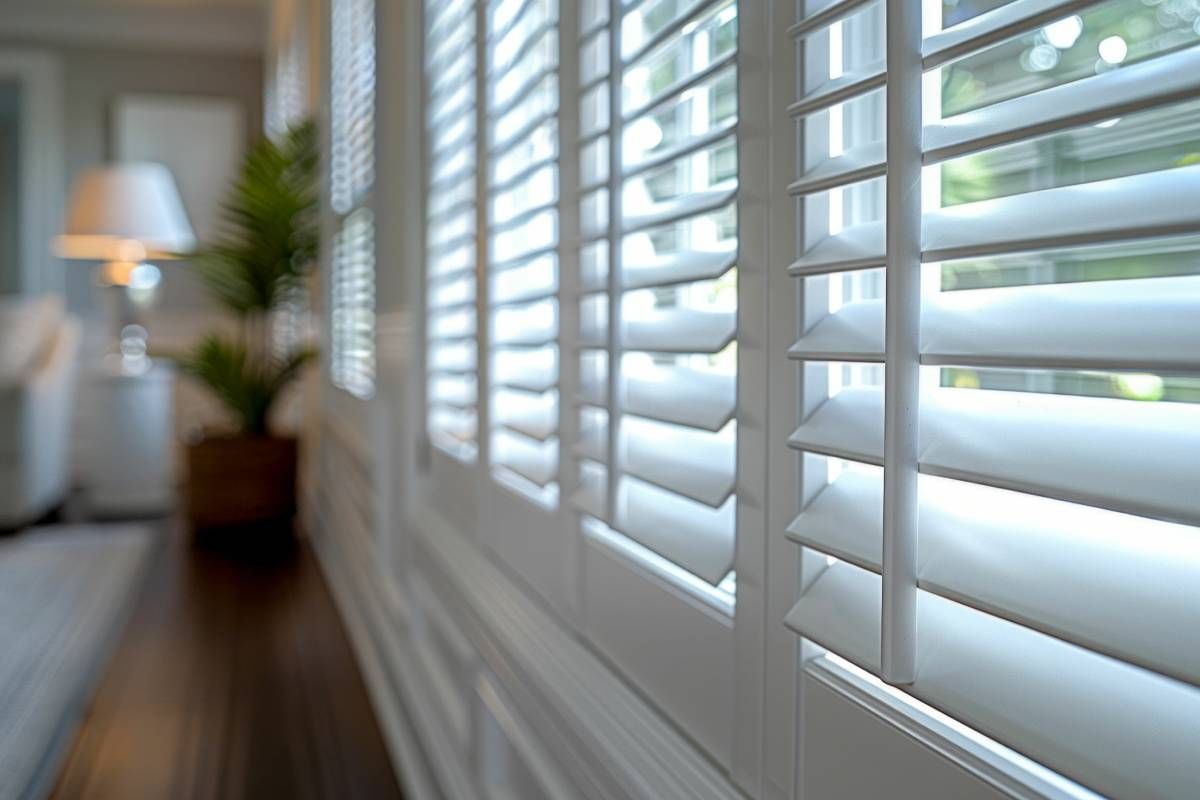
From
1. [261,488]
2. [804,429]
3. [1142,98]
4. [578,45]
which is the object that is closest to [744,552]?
[804,429]

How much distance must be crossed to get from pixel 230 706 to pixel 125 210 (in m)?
3.00

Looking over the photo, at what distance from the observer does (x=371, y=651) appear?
2465mm

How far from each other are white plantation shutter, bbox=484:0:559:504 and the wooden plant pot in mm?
2980

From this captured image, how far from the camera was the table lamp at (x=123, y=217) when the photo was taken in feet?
15.1

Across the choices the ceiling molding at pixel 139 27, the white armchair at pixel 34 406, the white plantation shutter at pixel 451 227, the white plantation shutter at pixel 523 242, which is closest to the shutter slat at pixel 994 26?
the white plantation shutter at pixel 523 242

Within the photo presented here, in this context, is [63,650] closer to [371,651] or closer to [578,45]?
[371,651]

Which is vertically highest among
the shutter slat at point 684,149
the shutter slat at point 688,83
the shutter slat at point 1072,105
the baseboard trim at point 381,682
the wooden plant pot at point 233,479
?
the shutter slat at point 688,83

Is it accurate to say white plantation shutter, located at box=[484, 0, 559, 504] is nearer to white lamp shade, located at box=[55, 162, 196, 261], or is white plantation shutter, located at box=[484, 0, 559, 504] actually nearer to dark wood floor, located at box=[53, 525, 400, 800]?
dark wood floor, located at box=[53, 525, 400, 800]

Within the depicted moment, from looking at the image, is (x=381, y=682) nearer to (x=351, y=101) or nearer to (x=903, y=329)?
(x=351, y=101)

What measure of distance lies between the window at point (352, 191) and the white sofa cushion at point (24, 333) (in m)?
1.83

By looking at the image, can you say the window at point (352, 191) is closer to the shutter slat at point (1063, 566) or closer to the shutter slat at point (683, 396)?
the shutter slat at point (683, 396)

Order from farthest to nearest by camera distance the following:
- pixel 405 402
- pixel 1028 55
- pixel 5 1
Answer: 1. pixel 5 1
2. pixel 405 402
3. pixel 1028 55

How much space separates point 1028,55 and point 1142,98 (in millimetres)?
164

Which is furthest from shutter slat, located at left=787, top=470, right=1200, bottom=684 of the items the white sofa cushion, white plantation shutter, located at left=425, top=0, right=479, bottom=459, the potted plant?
the white sofa cushion
